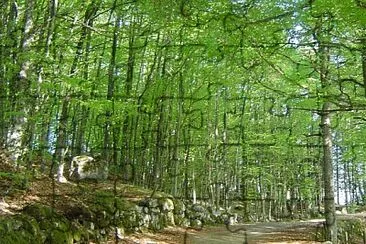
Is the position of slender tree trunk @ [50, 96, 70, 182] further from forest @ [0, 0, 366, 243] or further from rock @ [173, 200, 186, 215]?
rock @ [173, 200, 186, 215]

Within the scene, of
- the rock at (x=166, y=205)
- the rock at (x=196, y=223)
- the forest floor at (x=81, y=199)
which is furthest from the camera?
the rock at (x=196, y=223)

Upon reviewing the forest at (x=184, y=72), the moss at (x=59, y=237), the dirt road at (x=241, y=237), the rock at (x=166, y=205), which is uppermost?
the forest at (x=184, y=72)

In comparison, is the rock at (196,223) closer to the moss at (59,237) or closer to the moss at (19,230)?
the moss at (59,237)

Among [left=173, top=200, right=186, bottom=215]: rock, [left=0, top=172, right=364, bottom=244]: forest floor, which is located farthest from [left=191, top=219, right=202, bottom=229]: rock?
[left=0, top=172, right=364, bottom=244]: forest floor

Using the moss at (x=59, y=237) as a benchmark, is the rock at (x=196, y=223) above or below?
below

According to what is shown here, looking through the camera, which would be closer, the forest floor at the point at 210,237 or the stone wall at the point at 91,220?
the stone wall at the point at 91,220

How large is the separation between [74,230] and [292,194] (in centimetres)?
2204

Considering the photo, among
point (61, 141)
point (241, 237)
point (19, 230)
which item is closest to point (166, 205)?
point (241, 237)

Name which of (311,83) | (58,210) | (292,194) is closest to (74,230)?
(58,210)

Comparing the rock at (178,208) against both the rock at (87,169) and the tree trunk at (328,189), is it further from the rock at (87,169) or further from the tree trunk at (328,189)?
the tree trunk at (328,189)

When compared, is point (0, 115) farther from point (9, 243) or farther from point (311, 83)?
point (311, 83)

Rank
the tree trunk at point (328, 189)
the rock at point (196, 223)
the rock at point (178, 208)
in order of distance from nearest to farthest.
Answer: the tree trunk at point (328, 189), the rock at point (178, 208), the rock at point (196, 223)

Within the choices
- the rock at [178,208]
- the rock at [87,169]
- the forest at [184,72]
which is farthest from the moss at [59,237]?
the rock at [178,208]

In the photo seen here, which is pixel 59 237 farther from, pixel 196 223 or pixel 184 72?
pixel 184 72
